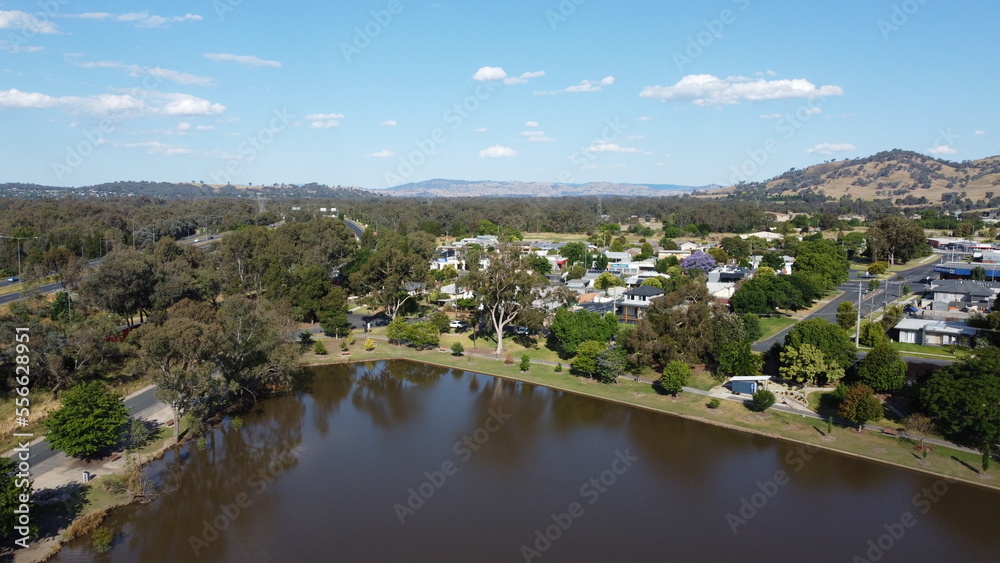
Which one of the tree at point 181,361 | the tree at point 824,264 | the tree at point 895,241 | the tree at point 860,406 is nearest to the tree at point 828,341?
the tree at point 860,406

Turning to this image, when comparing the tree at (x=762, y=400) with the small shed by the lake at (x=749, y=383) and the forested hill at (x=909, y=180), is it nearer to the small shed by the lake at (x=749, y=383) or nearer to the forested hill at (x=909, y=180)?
the small shed by the lake at (x=749, y=383)

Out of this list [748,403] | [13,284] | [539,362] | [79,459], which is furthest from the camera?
[13,284]

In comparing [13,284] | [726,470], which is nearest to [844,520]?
[726,470]

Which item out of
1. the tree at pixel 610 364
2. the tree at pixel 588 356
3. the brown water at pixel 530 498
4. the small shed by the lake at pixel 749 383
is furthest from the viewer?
the tree at pixel 588 356

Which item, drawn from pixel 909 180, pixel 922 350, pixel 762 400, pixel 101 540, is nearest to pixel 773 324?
pixel 922 350

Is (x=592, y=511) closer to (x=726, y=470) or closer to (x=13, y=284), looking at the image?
(x=726, y=470)

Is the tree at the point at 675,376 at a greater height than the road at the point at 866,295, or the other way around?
the tree at the point at 675,376

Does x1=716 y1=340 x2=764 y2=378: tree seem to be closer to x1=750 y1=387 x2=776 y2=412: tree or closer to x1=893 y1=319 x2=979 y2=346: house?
x1=750 y1=387 x2=776 y2=412: tree
